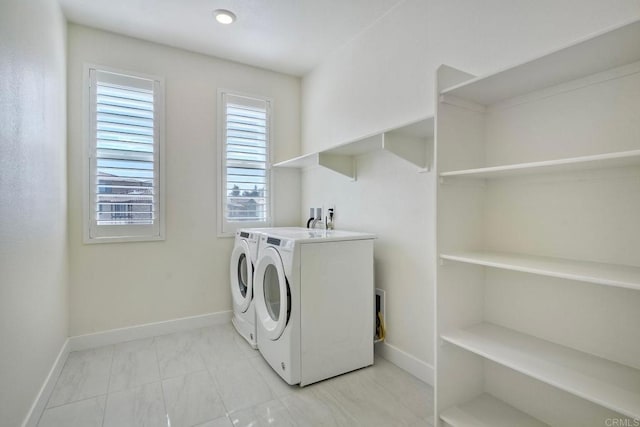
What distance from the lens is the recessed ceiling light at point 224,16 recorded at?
231cm

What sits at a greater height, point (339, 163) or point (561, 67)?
point (561, 67)

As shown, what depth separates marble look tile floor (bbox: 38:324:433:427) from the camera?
167cm

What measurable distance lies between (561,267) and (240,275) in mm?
2430

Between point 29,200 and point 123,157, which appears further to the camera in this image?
point 123,157

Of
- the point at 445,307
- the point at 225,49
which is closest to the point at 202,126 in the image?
the point at 225,49

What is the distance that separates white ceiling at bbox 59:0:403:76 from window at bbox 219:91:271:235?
0.51 meters

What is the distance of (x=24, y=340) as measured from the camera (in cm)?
150

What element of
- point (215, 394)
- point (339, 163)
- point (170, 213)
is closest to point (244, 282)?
point (170, 213)

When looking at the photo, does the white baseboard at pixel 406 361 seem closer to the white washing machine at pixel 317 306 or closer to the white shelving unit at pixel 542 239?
the white washing machine at pixel 317 306

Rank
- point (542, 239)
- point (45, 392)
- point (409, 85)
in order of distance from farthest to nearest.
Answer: point (409, 85) → point (45, 392) → point (542, 239)

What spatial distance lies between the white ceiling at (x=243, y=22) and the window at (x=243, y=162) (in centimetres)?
51

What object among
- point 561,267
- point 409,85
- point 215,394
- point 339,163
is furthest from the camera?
point 339,163

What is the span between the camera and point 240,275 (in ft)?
9.55

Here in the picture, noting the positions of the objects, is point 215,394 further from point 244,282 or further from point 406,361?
point 406,361
